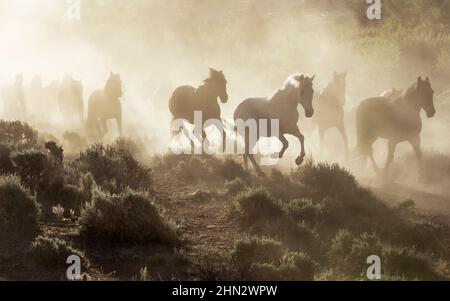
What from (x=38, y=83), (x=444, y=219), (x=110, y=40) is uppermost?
(x=110, y=40)

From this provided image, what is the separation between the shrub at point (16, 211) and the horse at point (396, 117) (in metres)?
9.21

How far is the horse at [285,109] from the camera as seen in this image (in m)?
12.5

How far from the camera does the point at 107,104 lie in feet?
62.3

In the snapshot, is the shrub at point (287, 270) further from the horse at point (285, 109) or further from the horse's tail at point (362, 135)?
the horse's tail at point (362, 135)

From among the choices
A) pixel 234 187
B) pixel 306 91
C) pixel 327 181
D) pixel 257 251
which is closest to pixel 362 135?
pixel 306 91

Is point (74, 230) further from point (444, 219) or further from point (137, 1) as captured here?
point (137, 1)

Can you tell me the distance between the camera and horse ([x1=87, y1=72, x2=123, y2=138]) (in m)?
18.8

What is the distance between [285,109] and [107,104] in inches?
317

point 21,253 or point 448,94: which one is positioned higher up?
point 448,94

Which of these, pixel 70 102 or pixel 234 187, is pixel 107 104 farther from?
pixel 234 187

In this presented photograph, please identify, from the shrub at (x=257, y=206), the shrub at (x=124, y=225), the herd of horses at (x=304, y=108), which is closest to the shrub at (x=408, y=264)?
the shrub at (x=257, y=206)
